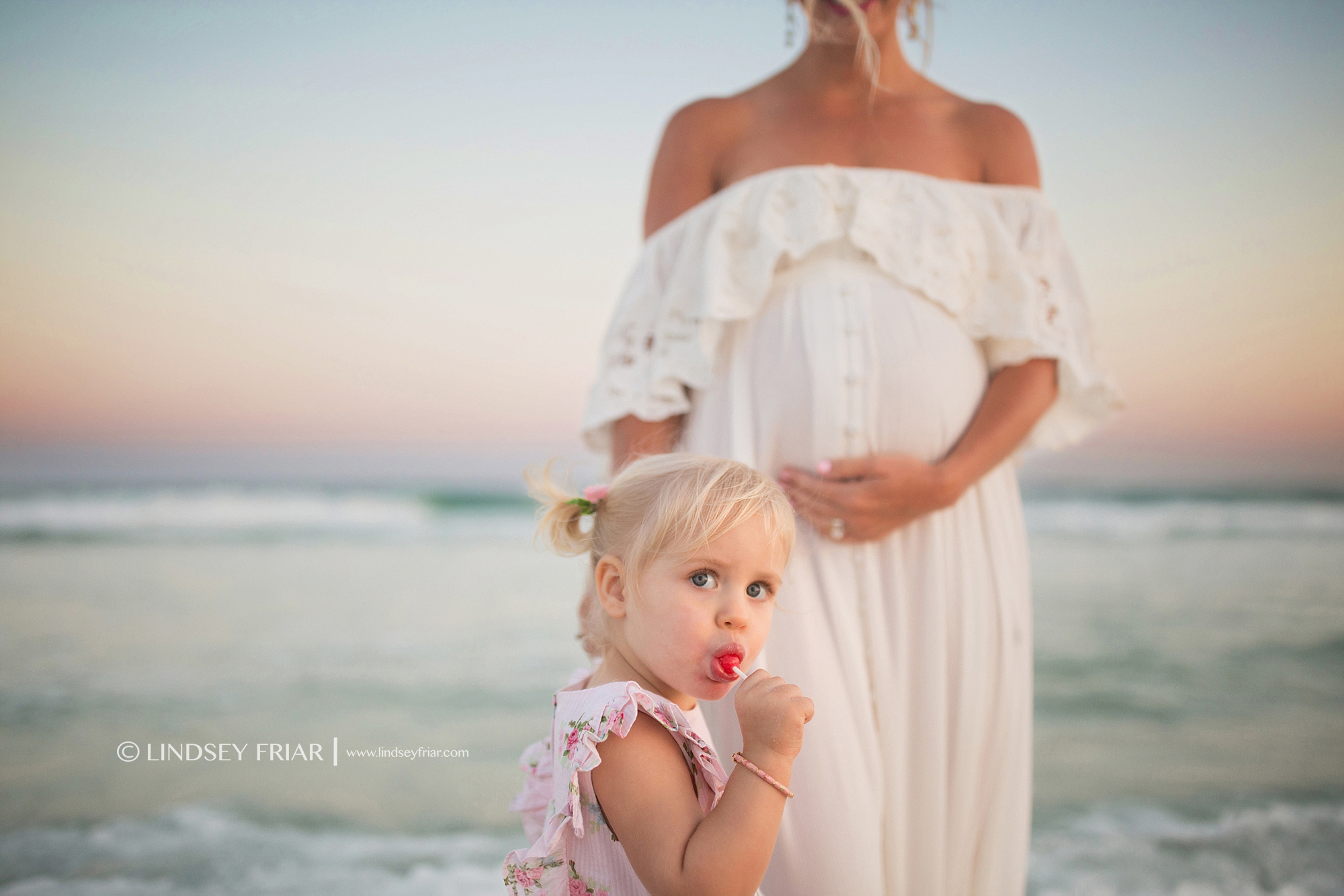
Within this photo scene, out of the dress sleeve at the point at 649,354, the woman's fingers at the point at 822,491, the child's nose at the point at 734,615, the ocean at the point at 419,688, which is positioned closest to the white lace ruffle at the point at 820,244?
the dress sleeve at the point at 649,354

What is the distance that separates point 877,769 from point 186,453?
5.54m

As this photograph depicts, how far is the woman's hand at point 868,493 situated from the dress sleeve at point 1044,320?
29cm

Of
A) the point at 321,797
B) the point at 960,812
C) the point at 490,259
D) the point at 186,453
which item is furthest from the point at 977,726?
the point at 186,453

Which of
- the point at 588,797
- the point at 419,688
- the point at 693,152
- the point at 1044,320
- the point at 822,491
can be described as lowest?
the point at 419,688

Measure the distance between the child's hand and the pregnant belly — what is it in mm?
533

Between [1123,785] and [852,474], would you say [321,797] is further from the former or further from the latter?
[1123,785]

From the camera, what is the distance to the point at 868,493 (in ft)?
4.09

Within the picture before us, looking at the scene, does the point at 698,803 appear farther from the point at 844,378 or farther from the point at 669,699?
the point at 844,378

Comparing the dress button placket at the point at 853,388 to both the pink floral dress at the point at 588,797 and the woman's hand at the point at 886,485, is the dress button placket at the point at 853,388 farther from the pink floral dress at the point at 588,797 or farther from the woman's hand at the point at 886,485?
the pink floral dress at the point at 588,797

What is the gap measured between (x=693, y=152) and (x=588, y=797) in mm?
1135

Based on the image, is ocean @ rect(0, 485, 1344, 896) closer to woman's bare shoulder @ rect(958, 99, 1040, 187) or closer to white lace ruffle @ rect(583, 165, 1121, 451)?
white lace ruffle @ rect(583, 165, 1121, 451)

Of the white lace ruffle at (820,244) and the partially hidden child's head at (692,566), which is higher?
the white lace ruffle at (820,244)

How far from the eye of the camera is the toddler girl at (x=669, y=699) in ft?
2.47

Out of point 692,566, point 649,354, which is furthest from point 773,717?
point 649,354
